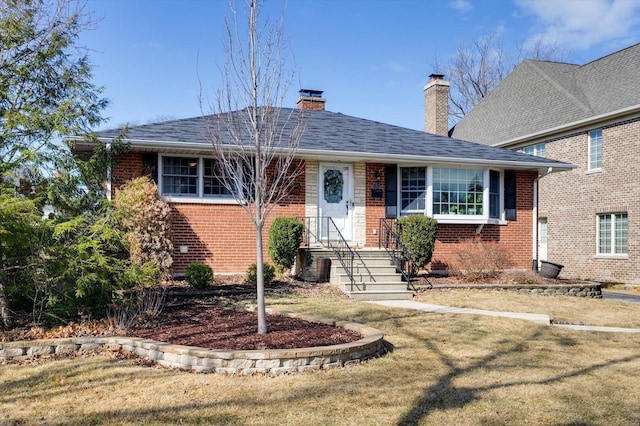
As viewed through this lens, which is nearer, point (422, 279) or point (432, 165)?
point (422, 279)

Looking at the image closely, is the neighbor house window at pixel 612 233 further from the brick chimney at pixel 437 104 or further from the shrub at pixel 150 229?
the shrub at pixel 150 229

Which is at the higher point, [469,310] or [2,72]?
[2,72]

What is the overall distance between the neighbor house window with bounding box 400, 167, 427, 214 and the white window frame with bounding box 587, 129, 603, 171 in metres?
7.90

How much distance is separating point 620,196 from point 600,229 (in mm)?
1506

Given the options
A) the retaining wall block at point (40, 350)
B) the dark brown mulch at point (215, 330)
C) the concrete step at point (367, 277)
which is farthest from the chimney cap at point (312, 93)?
the retaining wall block at point (40, 350)

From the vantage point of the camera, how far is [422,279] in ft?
42.4

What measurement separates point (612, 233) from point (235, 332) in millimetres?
15508

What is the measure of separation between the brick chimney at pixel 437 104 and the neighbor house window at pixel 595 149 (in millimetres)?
5580

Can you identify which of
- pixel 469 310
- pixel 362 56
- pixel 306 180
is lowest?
pixel 469 310

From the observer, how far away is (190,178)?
41.0 feet

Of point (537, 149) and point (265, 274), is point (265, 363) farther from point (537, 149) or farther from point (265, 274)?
point (537, 149)

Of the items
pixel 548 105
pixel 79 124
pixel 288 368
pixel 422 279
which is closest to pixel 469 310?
pixel 422 279

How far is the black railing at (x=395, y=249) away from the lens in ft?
40.5

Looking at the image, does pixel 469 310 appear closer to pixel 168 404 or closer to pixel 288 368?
pixel 288 368
